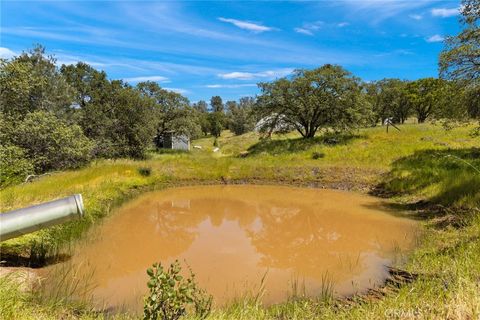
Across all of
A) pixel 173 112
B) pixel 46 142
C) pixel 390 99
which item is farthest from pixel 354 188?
pixel 390 99

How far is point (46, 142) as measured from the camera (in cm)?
1526

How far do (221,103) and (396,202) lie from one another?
97.0 metres

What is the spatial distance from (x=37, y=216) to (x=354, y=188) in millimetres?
14107

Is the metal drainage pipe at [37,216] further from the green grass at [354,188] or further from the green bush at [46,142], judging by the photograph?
the green bush at [46,142]

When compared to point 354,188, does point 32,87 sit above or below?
above

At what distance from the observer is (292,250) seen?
27.1ft

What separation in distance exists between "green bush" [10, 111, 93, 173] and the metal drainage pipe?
1151 cm

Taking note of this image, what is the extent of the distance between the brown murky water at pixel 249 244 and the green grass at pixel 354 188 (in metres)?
0.80

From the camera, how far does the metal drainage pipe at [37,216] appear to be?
152 inches

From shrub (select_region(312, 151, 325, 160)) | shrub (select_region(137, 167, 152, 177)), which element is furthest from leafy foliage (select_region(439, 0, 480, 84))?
shrub (select_region(137, 167, 152, 177))

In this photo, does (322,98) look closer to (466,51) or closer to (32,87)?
(466,51)

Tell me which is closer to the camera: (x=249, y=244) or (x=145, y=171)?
(x=249, y=244)

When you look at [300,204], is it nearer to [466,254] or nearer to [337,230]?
[337,230]

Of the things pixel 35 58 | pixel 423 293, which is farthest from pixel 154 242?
pixel 35 58
